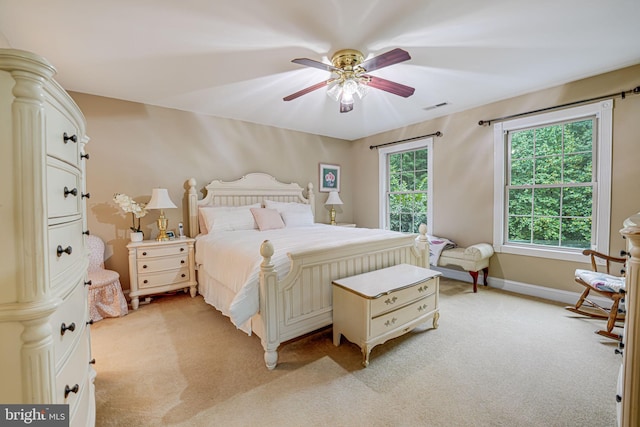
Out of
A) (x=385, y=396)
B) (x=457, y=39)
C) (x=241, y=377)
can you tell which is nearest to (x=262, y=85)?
(x=457, y=39)

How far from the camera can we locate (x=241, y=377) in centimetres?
183

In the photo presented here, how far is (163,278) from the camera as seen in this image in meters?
3.15

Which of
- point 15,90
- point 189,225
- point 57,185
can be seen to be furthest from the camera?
point 189,225

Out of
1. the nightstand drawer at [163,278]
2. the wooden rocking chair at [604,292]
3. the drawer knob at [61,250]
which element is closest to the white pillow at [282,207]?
the nightstand drawer at [163,278]

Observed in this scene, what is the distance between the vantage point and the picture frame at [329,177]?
16.8ft

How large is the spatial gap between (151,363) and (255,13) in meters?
2.63

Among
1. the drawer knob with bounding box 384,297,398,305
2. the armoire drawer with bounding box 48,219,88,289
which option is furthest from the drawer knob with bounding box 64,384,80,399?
the drawer knob with bounding box 384,297,398,305

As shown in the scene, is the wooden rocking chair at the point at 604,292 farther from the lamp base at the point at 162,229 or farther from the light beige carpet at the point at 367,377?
the lamp base at the point at 162,229

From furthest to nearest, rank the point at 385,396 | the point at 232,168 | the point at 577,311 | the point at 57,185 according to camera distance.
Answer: the point at 232,168 → the point at 577,311 → the point at 385,396 → the point at 57,185

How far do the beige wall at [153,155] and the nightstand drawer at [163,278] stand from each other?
432 mm

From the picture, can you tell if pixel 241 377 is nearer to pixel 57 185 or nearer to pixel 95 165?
pixel 57 185

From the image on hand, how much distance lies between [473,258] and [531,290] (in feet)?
2.50

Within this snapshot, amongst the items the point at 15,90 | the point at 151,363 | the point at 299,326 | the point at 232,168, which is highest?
the point at 232,168

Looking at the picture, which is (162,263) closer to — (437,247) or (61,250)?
(61,250)
